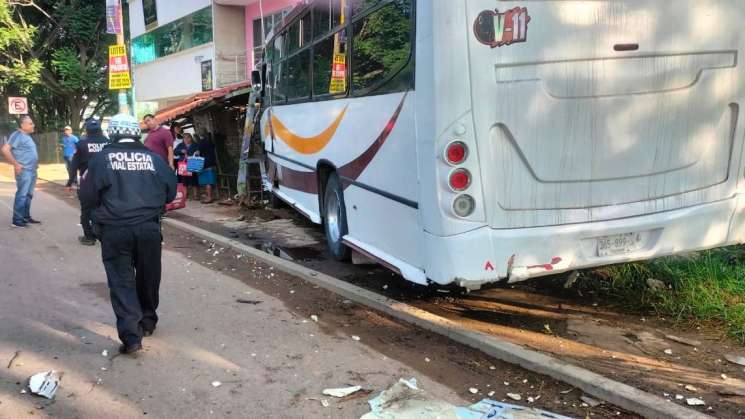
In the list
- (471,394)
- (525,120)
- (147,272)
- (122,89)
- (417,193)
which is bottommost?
(471,394)

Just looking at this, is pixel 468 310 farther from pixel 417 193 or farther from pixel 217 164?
pixel 217 164

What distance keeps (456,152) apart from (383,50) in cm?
147

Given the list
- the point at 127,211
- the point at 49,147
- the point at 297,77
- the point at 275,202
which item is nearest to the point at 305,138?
the point at 297,77

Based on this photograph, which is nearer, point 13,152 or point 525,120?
point 525,120

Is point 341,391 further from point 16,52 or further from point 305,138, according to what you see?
point 16,52

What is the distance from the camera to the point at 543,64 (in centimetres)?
402

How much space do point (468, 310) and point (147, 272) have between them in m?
2.72

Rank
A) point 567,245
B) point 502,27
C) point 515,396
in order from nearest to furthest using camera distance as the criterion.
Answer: point 515,396 < point 502,27 < point 567,245

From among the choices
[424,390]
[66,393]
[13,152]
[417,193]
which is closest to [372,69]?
[417,193]

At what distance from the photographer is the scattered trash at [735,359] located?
4082 mm

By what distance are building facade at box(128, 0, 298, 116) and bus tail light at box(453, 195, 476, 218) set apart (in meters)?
16.8

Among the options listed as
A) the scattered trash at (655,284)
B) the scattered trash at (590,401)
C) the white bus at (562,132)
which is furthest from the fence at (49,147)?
the scattered trash at (590,401)

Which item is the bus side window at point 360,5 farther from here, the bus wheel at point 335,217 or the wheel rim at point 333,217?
the wheel rim at point 333,217

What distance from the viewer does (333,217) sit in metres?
7.17
